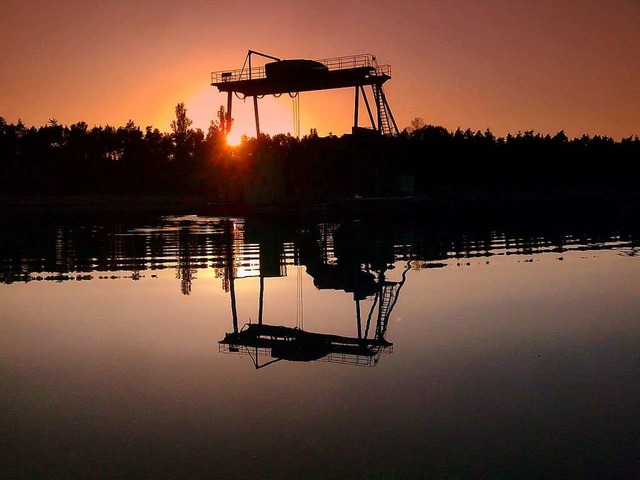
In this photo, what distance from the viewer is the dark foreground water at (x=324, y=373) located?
21.0 feet

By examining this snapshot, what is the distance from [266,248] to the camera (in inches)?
1112

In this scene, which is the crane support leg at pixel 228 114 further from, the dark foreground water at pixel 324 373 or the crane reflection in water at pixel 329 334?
the dark foreground water at pixel 324 373

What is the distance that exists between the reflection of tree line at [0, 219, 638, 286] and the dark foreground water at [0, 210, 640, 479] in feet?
1.58

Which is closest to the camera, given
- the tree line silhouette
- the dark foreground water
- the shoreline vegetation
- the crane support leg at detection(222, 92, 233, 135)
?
the dark foreground water

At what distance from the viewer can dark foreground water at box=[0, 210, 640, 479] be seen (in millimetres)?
6410

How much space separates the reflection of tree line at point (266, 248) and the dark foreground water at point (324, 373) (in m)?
0.48

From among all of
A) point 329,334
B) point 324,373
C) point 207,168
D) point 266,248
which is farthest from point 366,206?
point 207,168

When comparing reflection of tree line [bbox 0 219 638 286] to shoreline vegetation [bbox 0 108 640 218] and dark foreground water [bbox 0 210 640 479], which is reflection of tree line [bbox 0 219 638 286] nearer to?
dark foreground water [bbox 0 210 640 479]

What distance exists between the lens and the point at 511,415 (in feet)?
24.3

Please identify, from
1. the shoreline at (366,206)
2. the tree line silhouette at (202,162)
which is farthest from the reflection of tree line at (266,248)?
the tree line silhouette at (202,162)

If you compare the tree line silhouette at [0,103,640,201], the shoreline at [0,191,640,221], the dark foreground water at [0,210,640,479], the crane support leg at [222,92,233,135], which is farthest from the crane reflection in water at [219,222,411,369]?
the tree line silhouette at [0,103,640,201]

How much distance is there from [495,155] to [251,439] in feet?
339

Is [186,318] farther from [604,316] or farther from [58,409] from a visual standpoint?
[604,316]

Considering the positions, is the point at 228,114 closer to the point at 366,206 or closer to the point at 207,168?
the point at 366,206
